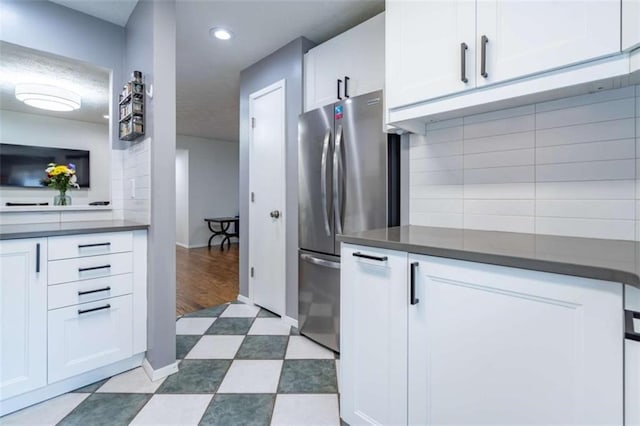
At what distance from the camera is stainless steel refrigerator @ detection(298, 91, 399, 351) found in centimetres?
180

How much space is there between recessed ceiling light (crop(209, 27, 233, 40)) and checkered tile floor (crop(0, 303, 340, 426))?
2.40m

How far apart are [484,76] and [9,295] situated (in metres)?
2.32

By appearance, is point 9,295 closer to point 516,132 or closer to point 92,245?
point 92,245

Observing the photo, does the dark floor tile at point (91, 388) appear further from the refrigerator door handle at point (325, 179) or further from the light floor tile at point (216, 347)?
the refrigerator door handle at point (325, 179)

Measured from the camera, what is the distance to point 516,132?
4.58 ft

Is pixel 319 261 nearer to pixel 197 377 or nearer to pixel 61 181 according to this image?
pixel 197 377

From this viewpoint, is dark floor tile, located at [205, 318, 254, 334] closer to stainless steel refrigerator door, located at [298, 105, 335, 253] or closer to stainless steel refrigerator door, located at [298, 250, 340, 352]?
stainless steel refrigerator door, located at [298, 250, 340, 352]

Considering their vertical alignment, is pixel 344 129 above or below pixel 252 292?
above

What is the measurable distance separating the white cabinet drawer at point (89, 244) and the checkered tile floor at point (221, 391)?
2.46 feet

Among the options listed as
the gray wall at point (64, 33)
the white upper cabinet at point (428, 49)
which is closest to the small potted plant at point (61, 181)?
the gray wall at point (64, 33)

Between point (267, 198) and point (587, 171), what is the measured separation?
7.28 ft

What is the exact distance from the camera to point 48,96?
2.56 meters

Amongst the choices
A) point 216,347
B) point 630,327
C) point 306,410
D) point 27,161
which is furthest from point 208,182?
point 630,327

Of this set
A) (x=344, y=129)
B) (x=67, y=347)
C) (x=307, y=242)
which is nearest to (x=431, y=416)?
(x=307, y=242)
